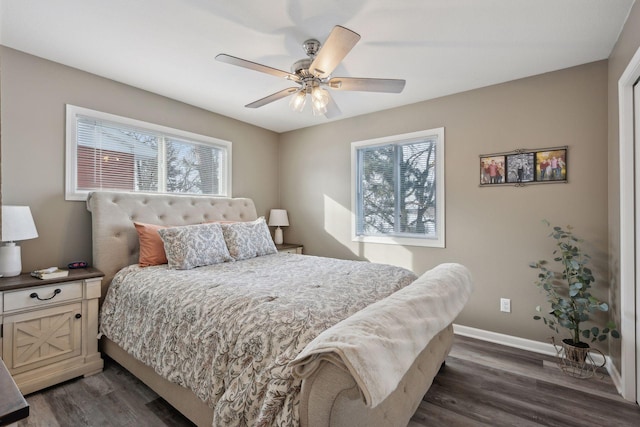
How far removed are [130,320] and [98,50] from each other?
209cm

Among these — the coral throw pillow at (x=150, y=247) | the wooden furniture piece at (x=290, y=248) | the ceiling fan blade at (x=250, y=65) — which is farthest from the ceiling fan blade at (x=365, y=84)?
the wooden furniture piece at (x=290, y=248)

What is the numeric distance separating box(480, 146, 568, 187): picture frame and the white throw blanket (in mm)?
1779

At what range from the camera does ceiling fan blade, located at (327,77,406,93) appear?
213cm

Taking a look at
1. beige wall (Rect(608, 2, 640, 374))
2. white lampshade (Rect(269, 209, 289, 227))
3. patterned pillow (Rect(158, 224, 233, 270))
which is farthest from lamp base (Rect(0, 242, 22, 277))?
beige wall (Rect(608, 2, 640, 374))

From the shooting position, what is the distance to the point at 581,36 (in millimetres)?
2230

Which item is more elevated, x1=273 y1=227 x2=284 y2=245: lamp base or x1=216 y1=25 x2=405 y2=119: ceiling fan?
x1=216 y1=25 x2=405 y2=119: ceiling fan

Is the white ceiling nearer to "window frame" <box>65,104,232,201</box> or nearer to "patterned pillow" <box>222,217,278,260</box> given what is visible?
"window frame" <box>65,104,232,201</box>

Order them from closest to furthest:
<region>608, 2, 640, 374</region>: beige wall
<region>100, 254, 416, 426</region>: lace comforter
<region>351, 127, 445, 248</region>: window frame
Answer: <region>100, 254, 416, 426</region>: lace comforter
<region>608, 2, 640, 374</region>: beige wall
<region>351, 127, 445, 248</region>: window frame

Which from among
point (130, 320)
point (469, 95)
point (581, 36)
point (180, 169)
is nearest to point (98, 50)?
point (180, 169)

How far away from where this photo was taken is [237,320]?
62.8 inches

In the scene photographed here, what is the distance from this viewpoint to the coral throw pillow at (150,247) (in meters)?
2.68

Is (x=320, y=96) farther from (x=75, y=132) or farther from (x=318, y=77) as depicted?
(x=75, y=132)

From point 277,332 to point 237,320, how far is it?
28 cm

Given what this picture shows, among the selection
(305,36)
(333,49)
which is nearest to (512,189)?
(333,49)
